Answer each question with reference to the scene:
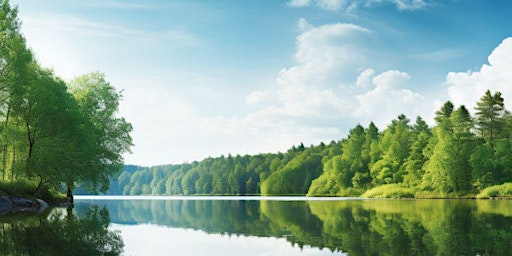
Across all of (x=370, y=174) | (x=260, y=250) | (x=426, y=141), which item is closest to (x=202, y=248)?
(x=260, y=250)

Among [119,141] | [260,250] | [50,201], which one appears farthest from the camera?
[119,141]

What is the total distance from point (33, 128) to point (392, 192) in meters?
63.7

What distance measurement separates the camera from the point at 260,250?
1762 cm

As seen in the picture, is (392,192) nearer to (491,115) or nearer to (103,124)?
(491,115)

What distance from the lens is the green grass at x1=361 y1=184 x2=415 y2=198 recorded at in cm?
9162

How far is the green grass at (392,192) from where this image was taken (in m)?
91.6

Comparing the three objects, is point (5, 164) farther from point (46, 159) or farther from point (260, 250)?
point (260, 250)

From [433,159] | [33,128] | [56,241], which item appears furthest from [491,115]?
[56,241]

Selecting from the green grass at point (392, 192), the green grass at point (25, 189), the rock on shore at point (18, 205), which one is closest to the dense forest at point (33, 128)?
the green grass at point (25, 189)

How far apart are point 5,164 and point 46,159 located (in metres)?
7.84

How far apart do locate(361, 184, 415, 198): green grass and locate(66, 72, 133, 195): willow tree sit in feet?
156

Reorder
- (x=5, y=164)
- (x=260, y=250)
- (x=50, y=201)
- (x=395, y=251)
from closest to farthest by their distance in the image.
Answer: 1. (x=395, y=251)
2. (x=260, y=250)
3. (x=5, y=164)
4. (x=50, y=201)

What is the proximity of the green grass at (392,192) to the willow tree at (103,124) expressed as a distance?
156 ft

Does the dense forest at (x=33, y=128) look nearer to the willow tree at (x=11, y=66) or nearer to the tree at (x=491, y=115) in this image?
the willow tree at (x=11, y=66)
